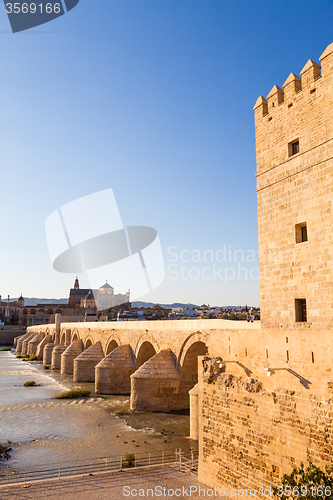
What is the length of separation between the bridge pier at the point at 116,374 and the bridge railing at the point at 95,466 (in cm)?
967

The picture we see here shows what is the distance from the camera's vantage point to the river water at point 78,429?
464 inches

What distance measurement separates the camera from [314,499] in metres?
5.59

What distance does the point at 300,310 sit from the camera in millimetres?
8430

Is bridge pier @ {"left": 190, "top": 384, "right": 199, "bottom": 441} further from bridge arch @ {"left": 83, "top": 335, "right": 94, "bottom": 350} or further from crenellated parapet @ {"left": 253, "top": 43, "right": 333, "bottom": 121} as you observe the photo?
bridge arch @ {"left": 83, "top": 335, "right": 94, "bottom": 350}

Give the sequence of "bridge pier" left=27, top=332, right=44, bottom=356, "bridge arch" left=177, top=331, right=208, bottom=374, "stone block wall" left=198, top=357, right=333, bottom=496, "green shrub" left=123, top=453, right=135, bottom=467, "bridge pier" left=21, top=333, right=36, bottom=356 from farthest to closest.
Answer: "bridge pier" left=21, top=333, right=36, bottom=356 < "bridge pier" left=27, top=332, right=44, bottom=356 < "bridge arch" left=177, top=331, right=208, bottom=374 < "green shrub" left=123, top=453, right=135, bottom=467 < "stone block wall" left=198, top=357, right=333, bottom=496

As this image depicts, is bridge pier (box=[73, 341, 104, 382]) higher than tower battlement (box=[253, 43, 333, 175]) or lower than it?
lower

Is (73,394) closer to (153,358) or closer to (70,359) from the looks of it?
(153,358)

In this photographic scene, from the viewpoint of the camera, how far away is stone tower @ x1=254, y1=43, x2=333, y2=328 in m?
7.90

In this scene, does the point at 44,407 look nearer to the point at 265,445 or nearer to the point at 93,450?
the point at 93,450

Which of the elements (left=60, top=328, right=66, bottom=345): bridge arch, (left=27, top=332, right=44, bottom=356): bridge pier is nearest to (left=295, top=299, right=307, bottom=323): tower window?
(left=60, top=328, right=66, bottom=345): bridge arch

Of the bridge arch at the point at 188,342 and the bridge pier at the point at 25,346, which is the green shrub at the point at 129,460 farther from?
the bridge pier at the point at 25,346

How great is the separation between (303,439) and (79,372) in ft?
71.1

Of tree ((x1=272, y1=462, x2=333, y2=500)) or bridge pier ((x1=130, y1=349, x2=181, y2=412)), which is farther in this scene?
bridge pier ((x1=130, y1=349, x2=181, y2=412))

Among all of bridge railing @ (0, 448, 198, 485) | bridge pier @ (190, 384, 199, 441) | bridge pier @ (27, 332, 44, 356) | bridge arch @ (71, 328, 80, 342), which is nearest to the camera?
bridge railing @ (0, 448, 198, 485)
